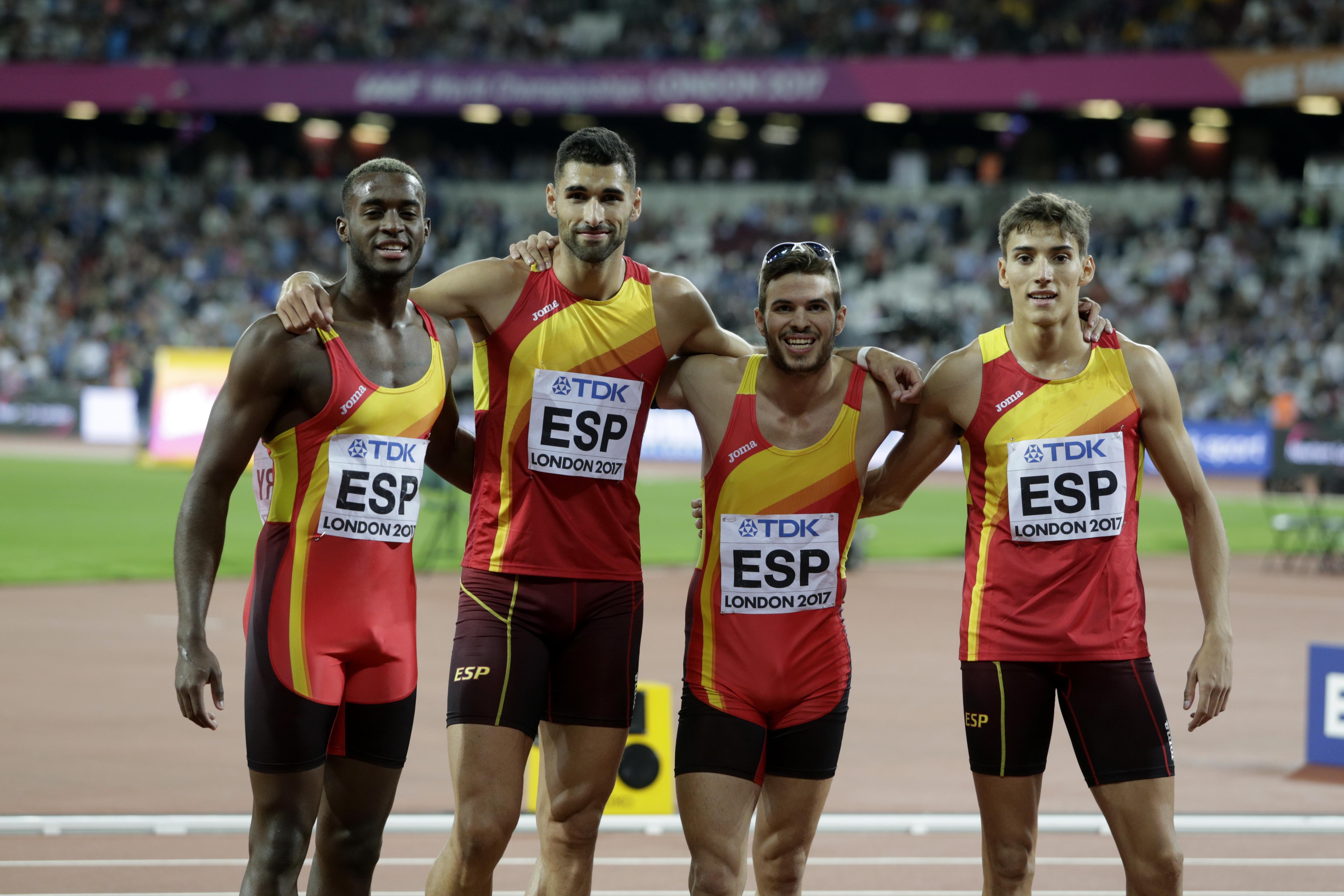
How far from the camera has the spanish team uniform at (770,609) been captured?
491 centimetres

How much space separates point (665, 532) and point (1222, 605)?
1561cm

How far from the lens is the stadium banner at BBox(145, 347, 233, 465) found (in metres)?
27.2

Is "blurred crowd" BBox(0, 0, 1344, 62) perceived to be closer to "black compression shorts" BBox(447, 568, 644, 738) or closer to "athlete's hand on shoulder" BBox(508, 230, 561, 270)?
"athlete's hand on shoulder" BBox(508, 230, 561, 270)

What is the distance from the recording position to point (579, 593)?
519 cm

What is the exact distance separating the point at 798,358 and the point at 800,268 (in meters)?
0.28

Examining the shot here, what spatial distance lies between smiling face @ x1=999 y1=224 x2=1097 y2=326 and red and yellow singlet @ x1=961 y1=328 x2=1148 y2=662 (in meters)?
0.22

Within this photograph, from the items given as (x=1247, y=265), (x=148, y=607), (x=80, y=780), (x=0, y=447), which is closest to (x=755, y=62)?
(x=1247, y=265)

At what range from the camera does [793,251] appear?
16.5ft

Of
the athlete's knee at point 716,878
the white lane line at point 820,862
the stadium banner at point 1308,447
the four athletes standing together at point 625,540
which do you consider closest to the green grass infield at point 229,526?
the stadium banner at point 1308,447

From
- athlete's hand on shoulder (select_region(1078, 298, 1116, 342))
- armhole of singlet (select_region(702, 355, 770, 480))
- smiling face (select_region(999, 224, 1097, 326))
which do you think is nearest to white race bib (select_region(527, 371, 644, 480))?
armhole of singlet (select_region(702, 355, 770, 480))

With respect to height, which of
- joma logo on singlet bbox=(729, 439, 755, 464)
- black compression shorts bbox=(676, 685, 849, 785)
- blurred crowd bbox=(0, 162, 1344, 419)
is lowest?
black compression shorts bbox=(676, 685, 849, 785)

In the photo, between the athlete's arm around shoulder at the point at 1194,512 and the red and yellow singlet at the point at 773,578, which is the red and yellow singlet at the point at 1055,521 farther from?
the red and yellow singlet at the point at 773,578

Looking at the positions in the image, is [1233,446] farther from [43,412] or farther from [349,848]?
[349,848]

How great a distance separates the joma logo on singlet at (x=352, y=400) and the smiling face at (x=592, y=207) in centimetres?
89
